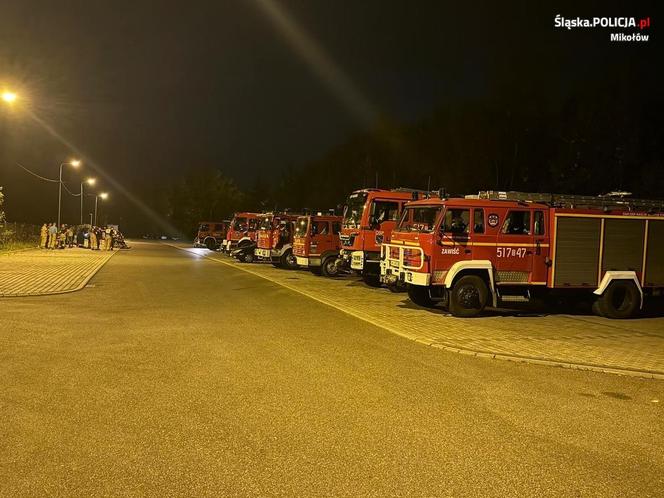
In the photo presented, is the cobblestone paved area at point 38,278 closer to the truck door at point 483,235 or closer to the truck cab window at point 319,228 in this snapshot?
the truck cab window at point 319,228

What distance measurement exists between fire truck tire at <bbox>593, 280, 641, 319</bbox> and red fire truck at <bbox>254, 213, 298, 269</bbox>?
16504mm

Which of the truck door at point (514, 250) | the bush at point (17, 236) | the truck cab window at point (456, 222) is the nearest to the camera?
the truck cab window at point (456, 222)

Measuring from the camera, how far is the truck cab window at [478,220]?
505 inches

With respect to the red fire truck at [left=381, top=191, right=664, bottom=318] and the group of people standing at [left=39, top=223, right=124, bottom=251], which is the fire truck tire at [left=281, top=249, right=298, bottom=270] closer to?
the red fire truck at [left=381, top=191, right=664, bottom=318]

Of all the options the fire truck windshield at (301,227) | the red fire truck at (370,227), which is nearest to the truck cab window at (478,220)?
the red fire truck at (370,227)

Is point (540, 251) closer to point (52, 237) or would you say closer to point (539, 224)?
point (539, 224)

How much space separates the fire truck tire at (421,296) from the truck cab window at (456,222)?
2.29 meters

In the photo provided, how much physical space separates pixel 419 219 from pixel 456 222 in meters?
0.99

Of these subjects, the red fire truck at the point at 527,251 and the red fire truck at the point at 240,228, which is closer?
the red fire truck at the point at 527,251

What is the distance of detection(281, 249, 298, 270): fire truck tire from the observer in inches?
1111

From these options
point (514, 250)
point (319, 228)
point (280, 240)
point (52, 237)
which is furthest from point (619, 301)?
point (52, 237)

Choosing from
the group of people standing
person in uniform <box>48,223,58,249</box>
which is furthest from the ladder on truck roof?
the group of people standing

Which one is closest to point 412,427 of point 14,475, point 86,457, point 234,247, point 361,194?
point 86,457

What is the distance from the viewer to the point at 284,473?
14.3 feet
